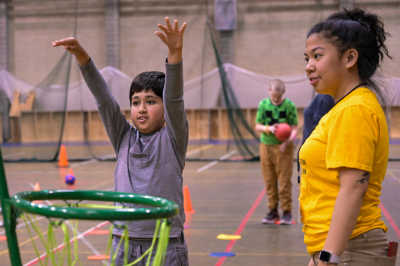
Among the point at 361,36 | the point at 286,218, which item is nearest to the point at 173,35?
the point at 361,36

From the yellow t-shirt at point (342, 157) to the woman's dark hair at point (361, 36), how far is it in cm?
9

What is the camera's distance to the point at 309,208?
1976 mm

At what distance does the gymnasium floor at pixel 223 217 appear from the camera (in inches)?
205

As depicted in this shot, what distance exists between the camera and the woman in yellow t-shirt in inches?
70.2

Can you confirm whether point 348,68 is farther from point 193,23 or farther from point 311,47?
point 193,23

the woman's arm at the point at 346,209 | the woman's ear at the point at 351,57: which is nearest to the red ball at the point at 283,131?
the woman's ear at the point at 351,57

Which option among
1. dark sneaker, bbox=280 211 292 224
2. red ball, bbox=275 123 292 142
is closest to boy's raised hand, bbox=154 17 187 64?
red ball, bbox=275 123 292 142

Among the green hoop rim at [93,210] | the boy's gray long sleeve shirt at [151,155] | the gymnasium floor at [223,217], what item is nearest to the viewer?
the green hoop rim at [93,210]

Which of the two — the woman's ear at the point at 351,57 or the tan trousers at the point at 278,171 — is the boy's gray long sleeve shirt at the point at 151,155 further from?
the tan trousers at the point at 278,171

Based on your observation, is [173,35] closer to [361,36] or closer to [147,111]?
[147,111]

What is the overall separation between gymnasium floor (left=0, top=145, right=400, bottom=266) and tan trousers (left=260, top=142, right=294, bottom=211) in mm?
319

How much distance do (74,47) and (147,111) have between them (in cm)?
45

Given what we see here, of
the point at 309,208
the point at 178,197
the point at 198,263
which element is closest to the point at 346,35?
the point at 309,208

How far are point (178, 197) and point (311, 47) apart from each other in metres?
0.92
